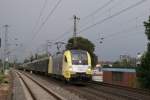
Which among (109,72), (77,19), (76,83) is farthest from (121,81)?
(77,19)

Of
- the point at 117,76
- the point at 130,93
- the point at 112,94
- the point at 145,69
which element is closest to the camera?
the point at 112,94

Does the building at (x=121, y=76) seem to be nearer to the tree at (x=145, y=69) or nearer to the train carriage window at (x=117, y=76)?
the train carriage window at (x=117, y=76)

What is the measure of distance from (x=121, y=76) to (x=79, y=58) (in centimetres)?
1306

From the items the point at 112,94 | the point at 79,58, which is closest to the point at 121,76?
the point at 79,58

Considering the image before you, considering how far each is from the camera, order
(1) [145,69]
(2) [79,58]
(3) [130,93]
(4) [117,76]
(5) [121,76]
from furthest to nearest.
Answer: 1. (4) [117,76]
2. (5) [121,76]
3. (2) [79,58]
4. (1) [145,69]
5. (3) [130,93]

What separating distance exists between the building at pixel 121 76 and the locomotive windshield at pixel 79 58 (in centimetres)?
801

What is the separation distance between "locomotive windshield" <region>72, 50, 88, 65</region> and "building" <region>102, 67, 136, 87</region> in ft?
26.3

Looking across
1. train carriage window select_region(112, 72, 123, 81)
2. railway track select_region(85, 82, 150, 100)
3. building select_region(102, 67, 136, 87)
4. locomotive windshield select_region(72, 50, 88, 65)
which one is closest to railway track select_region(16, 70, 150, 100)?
railway track select_region(85, 82, 150, 100)

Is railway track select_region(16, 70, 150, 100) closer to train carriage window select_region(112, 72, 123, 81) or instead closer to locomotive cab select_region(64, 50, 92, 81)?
locomotive cab select_region(64, 50, 92, 81)

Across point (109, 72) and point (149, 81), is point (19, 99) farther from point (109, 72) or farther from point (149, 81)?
point (109, 72)

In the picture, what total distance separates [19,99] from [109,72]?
96.6ft

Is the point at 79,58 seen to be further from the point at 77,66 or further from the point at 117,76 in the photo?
the point at 117,76

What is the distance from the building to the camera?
140ft

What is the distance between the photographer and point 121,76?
46.7 metres
